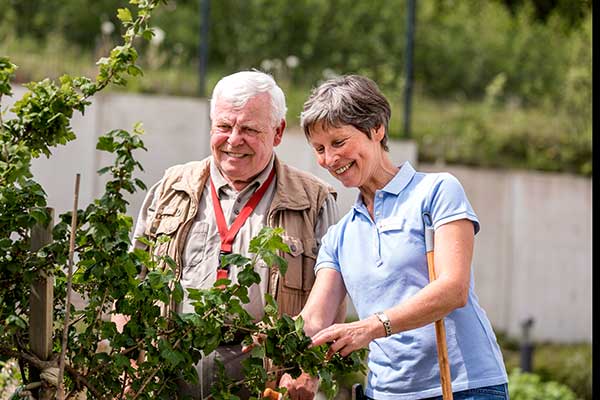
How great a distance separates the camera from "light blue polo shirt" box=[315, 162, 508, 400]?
2.83 metres

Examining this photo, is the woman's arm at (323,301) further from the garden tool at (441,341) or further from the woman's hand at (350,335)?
the garden tool at (441,341)

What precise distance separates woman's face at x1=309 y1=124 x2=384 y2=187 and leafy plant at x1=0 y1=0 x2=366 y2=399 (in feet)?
0.85

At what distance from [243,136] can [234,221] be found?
0.26 meters

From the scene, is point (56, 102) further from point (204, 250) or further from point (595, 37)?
point (595, 37)

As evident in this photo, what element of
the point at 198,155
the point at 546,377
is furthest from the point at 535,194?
the point at 198,155

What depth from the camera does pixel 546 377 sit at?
30.8 ft

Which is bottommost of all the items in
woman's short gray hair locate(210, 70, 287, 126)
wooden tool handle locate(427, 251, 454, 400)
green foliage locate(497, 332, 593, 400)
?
green foliage locate(497, 332, 593, 400)

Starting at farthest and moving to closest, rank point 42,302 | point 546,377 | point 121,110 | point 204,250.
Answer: point 546,377, point 121,110, point 204,250, point 42,302

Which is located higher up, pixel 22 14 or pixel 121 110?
pixel 22 14

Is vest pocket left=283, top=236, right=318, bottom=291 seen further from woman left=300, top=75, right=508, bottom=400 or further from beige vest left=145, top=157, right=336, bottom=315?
woman left=300, top=75, right=508, bottom=400

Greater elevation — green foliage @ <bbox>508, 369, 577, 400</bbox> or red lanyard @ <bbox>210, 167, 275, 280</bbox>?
red lanyard @ <bbox>210, 167, 275, 280</bbox>

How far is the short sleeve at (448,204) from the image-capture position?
2807mm

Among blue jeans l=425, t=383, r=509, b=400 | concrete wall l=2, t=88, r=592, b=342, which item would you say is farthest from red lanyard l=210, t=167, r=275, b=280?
concrete wall l=2, t=88, r=592, b=342

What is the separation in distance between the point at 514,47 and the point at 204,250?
10157 millimetres
